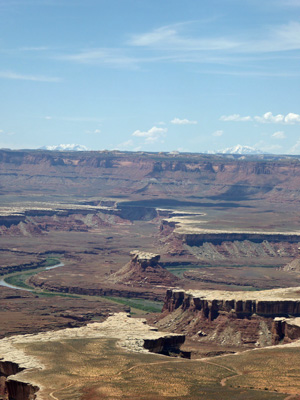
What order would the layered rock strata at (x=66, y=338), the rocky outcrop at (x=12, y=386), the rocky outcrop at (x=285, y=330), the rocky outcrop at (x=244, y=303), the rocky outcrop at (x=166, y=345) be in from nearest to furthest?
the rocky outcrop at (x=12, y=386)
the layered rock strata at (x=66, y=338)
the rocky outcrop at (x=166, y=345)
the rocky outcrop at (x=285, y=330)
the rocky outcrop at (x=244, y=303)

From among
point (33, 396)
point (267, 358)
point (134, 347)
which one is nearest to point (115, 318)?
point (134, 347)

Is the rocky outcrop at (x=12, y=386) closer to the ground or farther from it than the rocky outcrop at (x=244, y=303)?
closer to the ground

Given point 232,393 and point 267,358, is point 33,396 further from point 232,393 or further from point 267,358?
point 267,358

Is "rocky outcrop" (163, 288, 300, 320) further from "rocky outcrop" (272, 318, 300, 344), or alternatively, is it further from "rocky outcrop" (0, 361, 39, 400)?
"rocky outcrop" (0, 361, 39, 400)

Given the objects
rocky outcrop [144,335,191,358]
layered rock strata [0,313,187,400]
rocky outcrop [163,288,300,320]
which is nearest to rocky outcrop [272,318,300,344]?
rocky outcrop [163,288,300,320]

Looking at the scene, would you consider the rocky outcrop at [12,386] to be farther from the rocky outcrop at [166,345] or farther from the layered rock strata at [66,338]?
the rocky outcrop at [166,345]

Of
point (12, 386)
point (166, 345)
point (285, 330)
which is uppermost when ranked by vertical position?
point (166, 345)

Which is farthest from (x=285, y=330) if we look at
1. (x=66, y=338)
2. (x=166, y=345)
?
(x=66, y=338)

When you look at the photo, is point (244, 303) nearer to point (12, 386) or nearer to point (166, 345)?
point (166, 345)

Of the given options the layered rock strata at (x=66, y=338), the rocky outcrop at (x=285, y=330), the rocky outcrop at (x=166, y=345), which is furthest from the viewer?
the rocky outcrop at (x=285, y=330)

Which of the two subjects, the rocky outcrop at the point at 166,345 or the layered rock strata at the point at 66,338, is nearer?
the layered rock strata at the point at 66,338

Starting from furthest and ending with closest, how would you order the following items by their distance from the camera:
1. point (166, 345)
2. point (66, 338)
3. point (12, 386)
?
point (66, 338) → point (166, 345) → point (12, 386)

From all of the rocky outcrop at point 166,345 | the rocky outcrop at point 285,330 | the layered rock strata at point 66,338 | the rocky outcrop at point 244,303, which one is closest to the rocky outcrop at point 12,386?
the layered rock strata at point 66,338
